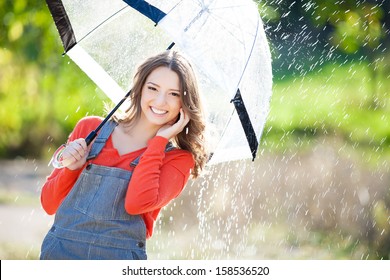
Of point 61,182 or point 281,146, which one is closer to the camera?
point 61,182

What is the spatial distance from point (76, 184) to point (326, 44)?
641 centimetres

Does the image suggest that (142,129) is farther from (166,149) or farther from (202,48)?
(202,48)

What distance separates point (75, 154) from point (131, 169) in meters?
0.19

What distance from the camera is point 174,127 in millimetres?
2732

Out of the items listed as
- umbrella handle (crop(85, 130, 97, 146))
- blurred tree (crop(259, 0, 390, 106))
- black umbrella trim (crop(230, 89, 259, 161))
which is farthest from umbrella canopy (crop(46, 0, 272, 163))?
blurred tree (crop(259, 0, 390, 106))

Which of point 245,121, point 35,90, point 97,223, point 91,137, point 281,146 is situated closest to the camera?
point 97,223

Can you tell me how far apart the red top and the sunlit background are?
2.74m

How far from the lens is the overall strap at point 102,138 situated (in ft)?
8.86

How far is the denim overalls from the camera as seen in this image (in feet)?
8.49

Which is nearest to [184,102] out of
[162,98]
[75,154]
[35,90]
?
[162,98]

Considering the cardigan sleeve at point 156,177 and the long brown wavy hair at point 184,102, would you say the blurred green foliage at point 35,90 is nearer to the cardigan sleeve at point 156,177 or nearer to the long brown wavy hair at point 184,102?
the long brown wavy hair at point 184,102
